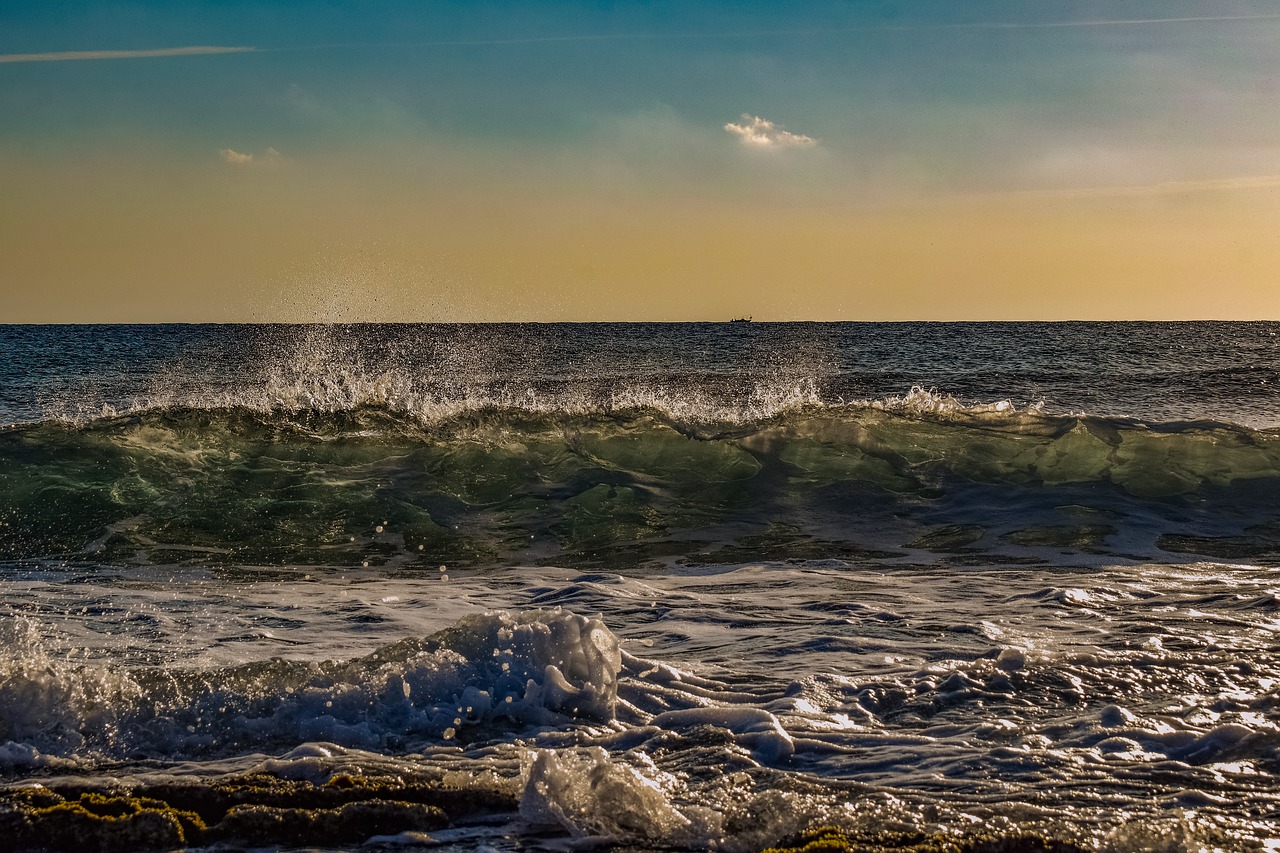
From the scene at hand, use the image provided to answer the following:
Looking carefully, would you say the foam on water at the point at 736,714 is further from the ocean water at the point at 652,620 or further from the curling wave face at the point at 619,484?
the curling wave face at the point at 619,484

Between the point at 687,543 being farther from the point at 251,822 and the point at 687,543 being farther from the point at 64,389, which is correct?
the point at 64,389

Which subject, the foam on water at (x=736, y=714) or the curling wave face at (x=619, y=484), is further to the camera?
the curling wave face at (x=619, y=484)

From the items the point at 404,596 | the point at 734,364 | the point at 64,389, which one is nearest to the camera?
the point at 404,596

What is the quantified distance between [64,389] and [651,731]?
30294 mm

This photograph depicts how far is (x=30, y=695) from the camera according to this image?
13.0 ft

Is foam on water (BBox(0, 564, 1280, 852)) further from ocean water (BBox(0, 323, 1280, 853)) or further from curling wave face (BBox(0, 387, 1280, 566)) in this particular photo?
curling wave face (BBox(0, 387, 1280, 566))

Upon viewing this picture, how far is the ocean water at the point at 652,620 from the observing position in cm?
328

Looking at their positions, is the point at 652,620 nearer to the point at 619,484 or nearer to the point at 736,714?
the point at 736,714

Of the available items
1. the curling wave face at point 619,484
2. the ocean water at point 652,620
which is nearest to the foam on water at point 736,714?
the ocean water at point 652,620

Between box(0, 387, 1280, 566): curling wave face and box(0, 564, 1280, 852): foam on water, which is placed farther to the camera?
box(0, 387, 1280, 566): curling wave face

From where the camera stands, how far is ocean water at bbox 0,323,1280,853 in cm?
328

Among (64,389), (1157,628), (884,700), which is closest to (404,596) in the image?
(884,700)

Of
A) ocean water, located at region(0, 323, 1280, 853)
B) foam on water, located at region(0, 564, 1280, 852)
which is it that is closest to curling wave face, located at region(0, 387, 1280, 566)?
ocean water, located at region(0, 323, 1280, 853)

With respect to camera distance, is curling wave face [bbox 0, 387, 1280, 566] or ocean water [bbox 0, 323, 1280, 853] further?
curling wave face [bbox 0, 387, 1280, 566]
